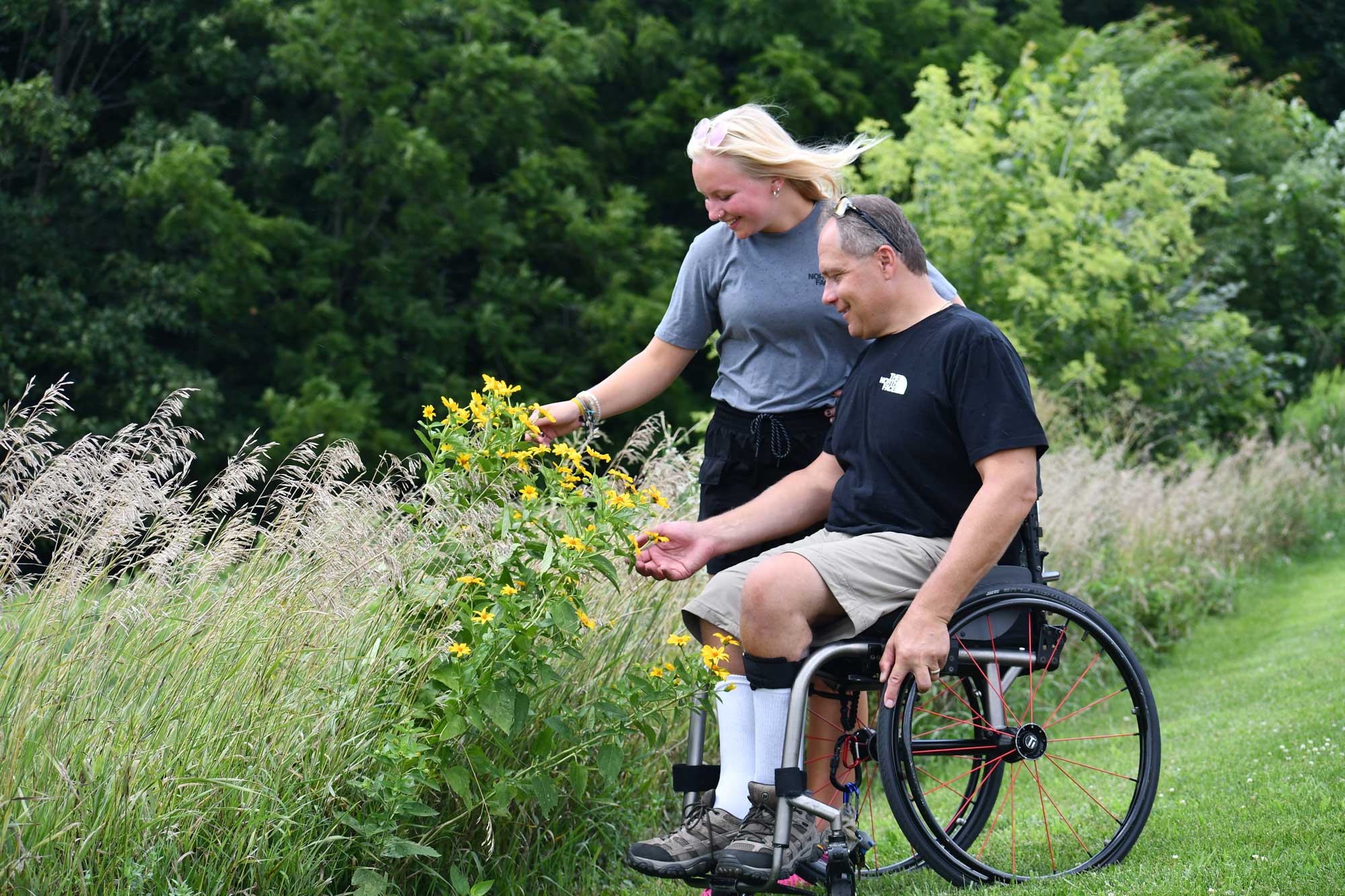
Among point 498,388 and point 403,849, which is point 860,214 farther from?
point 403,849

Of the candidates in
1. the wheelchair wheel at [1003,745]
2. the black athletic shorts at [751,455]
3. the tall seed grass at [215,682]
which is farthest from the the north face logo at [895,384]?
the tall seed grass at [215,682]

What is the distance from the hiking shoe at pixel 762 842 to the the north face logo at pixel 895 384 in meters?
0.91

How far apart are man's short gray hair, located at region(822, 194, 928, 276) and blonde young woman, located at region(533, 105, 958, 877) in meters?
0.23

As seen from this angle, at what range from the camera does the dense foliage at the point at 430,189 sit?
56.1 feet

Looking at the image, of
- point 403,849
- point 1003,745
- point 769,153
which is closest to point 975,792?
point 1003,745

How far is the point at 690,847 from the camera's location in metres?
3.06

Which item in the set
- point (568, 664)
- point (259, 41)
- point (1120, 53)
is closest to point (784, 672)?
point (568, 664)

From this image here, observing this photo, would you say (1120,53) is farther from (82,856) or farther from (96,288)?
(82,856)

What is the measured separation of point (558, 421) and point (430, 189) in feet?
54.7

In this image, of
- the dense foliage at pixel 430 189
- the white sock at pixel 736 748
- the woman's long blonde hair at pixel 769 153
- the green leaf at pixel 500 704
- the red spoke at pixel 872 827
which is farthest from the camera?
the dense foliage at pixel 430 189

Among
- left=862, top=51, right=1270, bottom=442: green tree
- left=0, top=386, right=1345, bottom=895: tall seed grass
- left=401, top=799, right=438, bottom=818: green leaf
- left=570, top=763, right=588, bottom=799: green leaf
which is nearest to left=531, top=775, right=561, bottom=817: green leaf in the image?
left=570, top=763, right=588, bottom=799: green leaf

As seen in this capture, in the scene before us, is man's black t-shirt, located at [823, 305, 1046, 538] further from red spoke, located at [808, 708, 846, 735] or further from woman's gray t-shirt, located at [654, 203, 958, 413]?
red spoke, located at [808, 708, 846, 735]

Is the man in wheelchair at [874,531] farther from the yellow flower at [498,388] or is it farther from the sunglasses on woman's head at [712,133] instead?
the yellow flower at [498,388]

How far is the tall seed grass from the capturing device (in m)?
2.90
